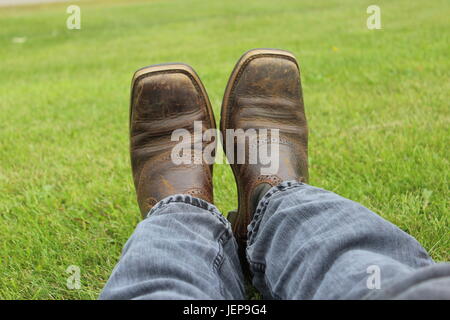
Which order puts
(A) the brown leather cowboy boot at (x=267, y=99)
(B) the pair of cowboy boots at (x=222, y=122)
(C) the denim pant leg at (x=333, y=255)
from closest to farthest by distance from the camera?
(C) the denim pant leg at (x=333, y=255) < (B) the pair of cowboy boots at (x=222, y=122) < (A) the brown leather cowboy boot at (x=267, y=99)

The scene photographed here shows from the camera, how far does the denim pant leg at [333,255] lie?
2.56 ft

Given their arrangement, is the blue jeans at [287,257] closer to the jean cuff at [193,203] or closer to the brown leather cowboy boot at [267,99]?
the jean cuff at [193,203]

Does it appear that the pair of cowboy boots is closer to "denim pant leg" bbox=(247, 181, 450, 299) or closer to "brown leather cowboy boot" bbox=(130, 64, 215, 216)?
"brown leather cowboy boot" bbox=(130, 64, 215, 216)

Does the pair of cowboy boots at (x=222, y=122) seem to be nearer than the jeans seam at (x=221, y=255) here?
No

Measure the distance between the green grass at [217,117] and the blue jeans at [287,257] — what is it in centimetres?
46

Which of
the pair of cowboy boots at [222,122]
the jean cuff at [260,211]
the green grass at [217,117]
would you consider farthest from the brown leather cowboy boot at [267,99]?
the jean cuff at [260,211]

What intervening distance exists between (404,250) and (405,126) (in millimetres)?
1496

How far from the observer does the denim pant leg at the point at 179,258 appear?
0.93m

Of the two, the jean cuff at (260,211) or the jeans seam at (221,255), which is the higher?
the jean cuff at (260,211)

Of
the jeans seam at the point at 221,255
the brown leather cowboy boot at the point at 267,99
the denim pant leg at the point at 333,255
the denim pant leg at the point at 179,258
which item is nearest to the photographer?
the denim pant leg at the point at 333,255

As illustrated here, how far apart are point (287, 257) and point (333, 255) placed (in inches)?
5.7

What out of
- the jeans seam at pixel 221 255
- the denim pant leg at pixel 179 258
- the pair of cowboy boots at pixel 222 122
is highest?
the pair of cowboy boots at pixel 222 122

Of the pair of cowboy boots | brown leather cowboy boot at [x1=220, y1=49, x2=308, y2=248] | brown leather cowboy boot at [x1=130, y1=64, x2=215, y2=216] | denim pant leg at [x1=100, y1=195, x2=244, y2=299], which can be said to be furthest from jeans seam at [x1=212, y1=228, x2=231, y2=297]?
brown leather cowboy boot at [x1=220, y1=49, x2=308, y2=248]

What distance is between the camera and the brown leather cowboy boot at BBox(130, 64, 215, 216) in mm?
1700
